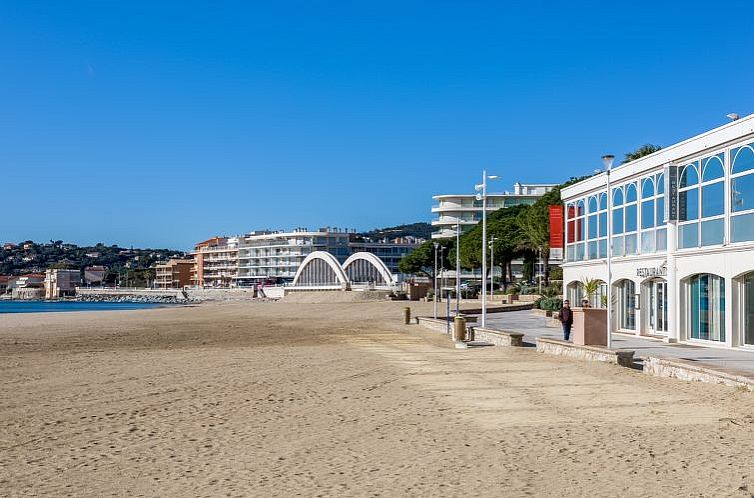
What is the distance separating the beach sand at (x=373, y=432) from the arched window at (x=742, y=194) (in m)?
6.74

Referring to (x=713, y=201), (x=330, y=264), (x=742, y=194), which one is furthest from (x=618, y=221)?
(x=330, y=264)

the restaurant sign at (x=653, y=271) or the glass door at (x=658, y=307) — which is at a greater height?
the restaurant sign at (x=653, y=271)

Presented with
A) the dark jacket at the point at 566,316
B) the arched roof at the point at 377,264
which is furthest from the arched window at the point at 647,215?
the arched roof at the point at 377,264

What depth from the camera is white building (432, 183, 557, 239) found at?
133 metres

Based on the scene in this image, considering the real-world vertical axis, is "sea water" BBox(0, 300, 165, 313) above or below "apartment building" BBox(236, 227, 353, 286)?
below

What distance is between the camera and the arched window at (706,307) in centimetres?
2364

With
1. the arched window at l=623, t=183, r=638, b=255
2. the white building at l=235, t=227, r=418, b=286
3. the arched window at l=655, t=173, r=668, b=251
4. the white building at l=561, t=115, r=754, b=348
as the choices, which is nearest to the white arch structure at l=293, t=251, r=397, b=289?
the white building at l=235, t=227, r=418, b=286

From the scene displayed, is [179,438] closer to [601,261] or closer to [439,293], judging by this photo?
[601,261]

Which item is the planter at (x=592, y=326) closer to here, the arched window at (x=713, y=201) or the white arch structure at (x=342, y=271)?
the arched window at (x=713, y=201)

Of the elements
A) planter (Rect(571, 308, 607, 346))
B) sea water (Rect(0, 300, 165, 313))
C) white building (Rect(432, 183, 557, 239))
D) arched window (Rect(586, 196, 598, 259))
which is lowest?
sea water (Rect(0, 300, 165, 313))

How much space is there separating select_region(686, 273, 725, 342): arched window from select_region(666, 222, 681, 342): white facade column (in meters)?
0.34

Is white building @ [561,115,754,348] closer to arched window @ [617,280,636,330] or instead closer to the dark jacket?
arched window @ [617,280,636,330]

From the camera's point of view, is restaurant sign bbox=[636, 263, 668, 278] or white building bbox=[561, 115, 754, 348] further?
restaurant sign bbox=[636, 263, 668, 278]

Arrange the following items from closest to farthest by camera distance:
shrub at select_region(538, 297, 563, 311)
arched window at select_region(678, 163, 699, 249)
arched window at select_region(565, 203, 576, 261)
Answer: arched window at select_region(678, 163, 699, 249), arched window at select_region(565, 203, 576, 261), shrub at select_region(538, 297, 563, 311)
